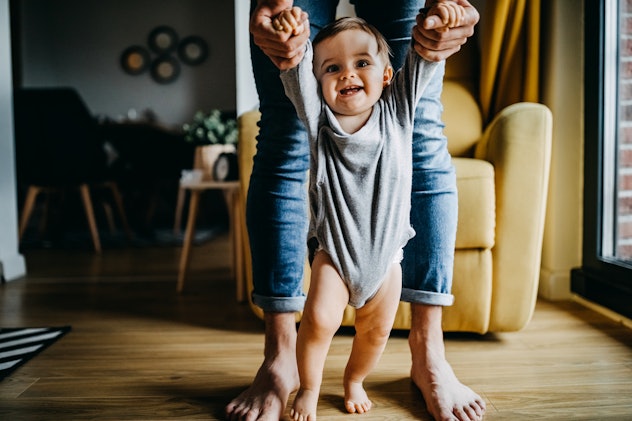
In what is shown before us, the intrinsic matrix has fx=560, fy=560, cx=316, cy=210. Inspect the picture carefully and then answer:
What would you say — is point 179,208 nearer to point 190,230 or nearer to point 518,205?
point 190,230

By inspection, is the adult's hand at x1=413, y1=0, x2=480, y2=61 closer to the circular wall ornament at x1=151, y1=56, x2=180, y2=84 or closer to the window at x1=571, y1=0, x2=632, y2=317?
the window at x1=571, y1=0, x2=632, y2=317

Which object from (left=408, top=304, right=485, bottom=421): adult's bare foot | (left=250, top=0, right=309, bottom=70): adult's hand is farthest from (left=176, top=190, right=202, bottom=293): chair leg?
(left=250, top=0, right=309, bottom=70): adult's hand

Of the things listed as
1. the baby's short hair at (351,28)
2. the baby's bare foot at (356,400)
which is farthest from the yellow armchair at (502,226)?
the baby's short hair at (351,28)

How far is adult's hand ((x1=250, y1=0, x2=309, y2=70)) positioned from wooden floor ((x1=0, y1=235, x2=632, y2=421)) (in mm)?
556

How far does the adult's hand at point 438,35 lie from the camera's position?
731 millimetres

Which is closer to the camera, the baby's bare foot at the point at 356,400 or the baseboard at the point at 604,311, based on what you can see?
the baby's bare foot at the point at 356,400

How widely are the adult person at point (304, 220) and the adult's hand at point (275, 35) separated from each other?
189 mm

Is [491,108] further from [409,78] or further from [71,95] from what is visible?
[71,95]

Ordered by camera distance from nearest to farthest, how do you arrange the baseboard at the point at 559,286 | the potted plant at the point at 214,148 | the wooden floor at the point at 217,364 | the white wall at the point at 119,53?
the wooden floor at the point at 217,364
the baseboard at the point at 559,286
the potted plant at the point at 214,148
the white wall at the point at 119,53

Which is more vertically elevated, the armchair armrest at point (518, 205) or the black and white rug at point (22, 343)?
the armchair armrest at point (518, 205)

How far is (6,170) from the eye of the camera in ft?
7.40

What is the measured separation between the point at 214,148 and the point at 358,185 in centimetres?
141

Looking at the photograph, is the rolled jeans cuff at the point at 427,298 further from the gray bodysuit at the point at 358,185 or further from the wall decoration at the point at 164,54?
the wall decoration at the point at 164,54

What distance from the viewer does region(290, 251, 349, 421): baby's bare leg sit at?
0.79 metres
